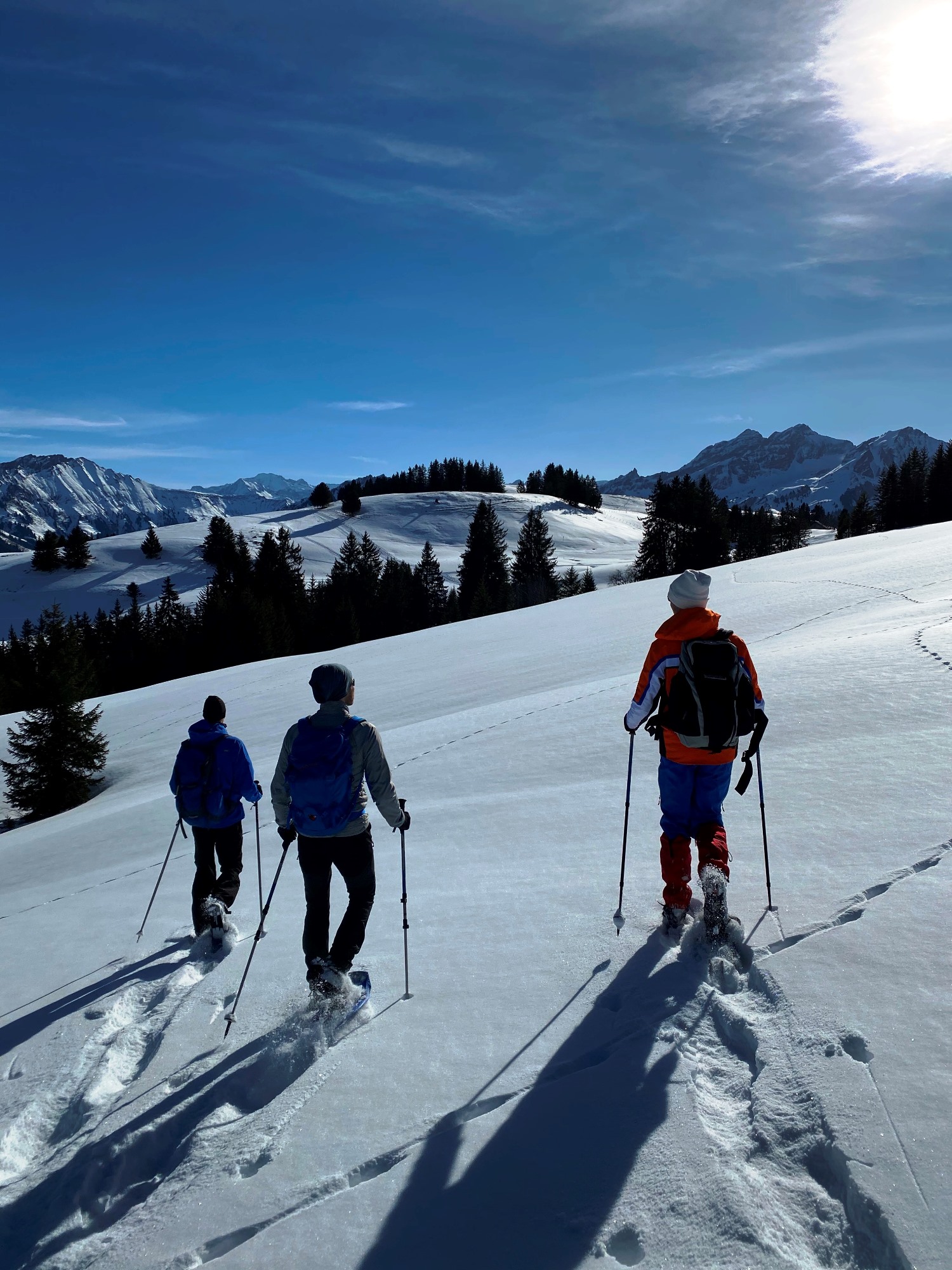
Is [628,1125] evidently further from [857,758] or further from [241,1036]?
[857,758]

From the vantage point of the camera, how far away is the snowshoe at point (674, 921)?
4426 millimetres

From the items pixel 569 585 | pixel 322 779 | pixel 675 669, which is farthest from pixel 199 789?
pixel 569 585

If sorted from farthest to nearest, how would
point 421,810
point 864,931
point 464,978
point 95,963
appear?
point 421,810 → point 95,963 → point 464,978 → point 864,931

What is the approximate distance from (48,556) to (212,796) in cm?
10743

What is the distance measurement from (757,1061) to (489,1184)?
1347mm

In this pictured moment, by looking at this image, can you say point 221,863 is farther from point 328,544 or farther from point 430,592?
point 328,544

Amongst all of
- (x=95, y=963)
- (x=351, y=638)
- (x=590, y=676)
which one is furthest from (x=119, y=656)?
(x=95, y=963)

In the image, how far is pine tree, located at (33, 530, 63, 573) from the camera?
315 ft

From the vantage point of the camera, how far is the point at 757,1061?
10.6ft

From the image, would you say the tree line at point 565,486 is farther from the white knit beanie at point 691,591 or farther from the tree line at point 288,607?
the white knit beanie at point 691,591

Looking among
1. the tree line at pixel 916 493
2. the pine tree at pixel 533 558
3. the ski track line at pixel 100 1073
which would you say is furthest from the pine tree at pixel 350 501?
the ski track line at pixel 100 1073

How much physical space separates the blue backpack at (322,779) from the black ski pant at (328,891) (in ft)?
0.47

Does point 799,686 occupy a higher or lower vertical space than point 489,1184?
higher

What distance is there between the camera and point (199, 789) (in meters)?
5.98
